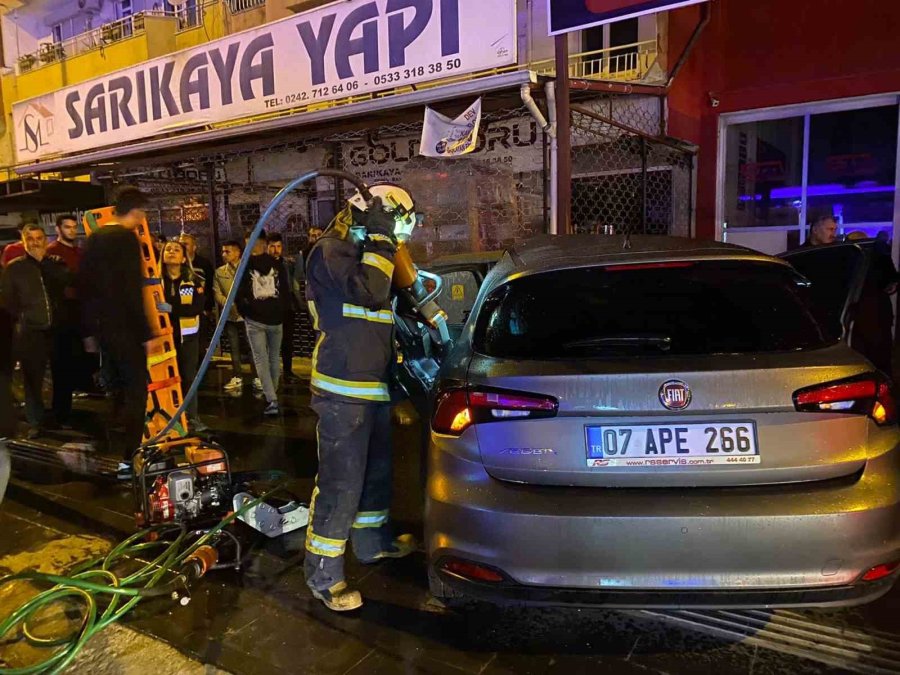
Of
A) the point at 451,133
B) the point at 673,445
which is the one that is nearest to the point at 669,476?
the point at 673,445

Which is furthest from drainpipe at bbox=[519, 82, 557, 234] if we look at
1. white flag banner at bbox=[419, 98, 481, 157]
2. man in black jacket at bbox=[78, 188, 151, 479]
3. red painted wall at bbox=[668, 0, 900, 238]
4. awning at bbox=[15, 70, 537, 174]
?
man in black jacket at bbox=[78, 188, 151, 479]

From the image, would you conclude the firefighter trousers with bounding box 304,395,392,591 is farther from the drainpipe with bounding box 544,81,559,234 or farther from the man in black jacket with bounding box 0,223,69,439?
the man in black jacket with bounding box 0,223,69,439

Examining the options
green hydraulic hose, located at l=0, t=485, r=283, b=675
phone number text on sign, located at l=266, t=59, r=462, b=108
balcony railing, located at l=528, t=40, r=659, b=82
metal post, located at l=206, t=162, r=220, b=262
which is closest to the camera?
green hydraulic hose, located at l=0, t=485, r=283, b=675

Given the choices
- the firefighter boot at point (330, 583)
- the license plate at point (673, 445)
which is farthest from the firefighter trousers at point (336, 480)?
the license plate at point (673, 445)

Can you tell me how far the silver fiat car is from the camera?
213 cm

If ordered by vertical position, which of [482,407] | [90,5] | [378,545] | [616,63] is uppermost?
[90,5]

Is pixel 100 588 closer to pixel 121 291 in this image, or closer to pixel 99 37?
pixel 121 291

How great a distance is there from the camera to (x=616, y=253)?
2.65 m

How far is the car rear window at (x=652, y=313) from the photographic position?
2.45m

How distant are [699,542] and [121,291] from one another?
12.4 ft

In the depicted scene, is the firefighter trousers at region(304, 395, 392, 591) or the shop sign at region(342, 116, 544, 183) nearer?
the firefighter trousers at region(304, 395, 392, 591)

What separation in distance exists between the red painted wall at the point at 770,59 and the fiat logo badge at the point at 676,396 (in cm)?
626

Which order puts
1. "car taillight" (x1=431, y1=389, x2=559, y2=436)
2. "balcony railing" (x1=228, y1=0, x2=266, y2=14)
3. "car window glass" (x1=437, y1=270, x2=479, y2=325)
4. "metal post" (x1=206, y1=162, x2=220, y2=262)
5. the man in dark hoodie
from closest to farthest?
1. "car taillight" (x1=431, y1=389, x2=559, y2=436)
2. "car window glass" (x1=437, y1=270, x2=479, y2=325)
3. the man in dark hoodie
4. "metal post" (x1=206, y1=162, x2=220, y2=262)
5. "balcony railing" (x1=228, y1=0, x2=266, y2=14)

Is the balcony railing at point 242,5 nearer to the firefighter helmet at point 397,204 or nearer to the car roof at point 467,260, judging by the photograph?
the car roof at point 467,260
